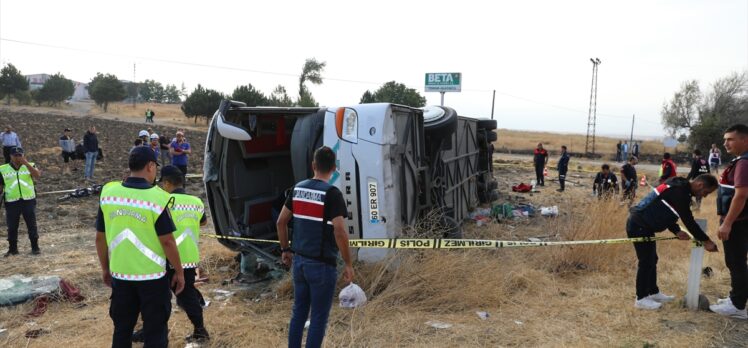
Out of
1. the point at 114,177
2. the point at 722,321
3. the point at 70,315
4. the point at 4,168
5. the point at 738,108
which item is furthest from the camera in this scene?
the point at 738,108

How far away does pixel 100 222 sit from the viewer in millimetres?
3287

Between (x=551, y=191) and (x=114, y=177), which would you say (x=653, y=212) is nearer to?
(x=551, y=191)

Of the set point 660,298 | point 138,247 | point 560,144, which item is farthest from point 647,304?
point 560,144

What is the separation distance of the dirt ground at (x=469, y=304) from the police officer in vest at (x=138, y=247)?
953 millimetres

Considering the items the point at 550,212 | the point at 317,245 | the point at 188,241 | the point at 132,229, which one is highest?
the point at 132,229

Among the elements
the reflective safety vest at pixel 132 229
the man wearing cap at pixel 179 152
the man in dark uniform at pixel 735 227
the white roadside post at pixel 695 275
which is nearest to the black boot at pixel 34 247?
the man wearing cap at pixel 179 152

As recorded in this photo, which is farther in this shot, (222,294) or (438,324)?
(222,294)

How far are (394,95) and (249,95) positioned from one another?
13752 millimetres

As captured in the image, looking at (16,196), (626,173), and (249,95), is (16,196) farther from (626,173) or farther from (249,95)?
(249,95)

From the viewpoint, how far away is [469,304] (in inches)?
185

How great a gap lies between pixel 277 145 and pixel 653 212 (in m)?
4.03

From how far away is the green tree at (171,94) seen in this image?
89.6 meters

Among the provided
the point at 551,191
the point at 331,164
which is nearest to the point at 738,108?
the point at 551,191

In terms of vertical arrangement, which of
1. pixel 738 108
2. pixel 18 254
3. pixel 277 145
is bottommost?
pixel 18 254
